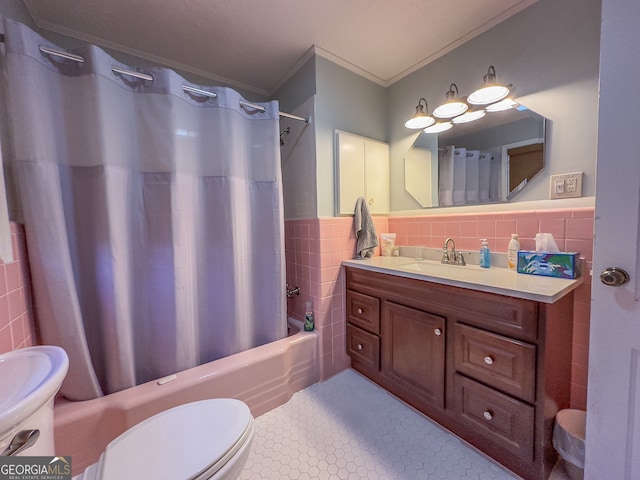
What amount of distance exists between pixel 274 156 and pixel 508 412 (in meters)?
1.73

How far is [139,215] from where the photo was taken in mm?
1285

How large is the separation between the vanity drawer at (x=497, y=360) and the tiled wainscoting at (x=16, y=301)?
1.74 meters

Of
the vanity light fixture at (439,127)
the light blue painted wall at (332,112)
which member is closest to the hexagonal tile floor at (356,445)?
the light blue painted wall at (332,112)

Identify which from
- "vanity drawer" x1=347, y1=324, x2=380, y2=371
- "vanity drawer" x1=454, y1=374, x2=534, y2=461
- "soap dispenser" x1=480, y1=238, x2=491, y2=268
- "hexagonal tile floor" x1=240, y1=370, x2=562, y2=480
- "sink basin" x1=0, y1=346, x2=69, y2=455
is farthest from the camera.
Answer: "vanity drawer" x1=347, y1=324, x2=380, y2=371

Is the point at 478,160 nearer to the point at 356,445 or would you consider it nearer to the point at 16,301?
the point at 356,445

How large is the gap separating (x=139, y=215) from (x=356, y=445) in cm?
157

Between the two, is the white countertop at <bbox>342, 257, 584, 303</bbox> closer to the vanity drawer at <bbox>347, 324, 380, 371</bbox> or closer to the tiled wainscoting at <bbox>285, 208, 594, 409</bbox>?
the tiled wainscoting at <bbox>285, 208, 594, 409</bbox>

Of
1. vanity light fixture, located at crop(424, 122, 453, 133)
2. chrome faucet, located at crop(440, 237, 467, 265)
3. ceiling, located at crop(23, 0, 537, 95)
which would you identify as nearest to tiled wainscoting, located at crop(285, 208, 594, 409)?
chrome faucet, located at crop(440, 237, 467, 265)

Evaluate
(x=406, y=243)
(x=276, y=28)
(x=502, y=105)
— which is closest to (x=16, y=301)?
(x=276, y=28)

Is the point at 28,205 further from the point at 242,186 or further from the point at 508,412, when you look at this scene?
the point at 508,412

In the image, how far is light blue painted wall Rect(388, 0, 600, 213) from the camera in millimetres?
1190

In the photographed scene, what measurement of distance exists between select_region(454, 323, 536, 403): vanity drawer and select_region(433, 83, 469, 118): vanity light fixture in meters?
1.29

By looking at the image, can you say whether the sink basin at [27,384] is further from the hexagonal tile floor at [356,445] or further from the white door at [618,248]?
the white door at [618,248]

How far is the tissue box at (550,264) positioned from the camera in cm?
113
